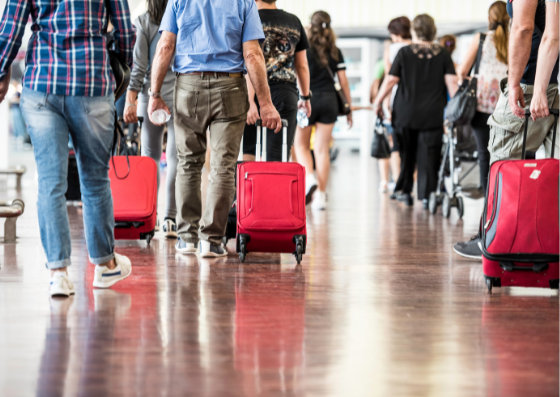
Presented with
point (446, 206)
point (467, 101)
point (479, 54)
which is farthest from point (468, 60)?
point (446, 206)

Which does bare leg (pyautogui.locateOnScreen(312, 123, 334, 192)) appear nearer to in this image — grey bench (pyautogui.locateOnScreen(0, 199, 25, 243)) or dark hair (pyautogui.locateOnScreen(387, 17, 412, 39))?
dark hair (pyautogui.locateOnScreen(387, 17, 412, 39))

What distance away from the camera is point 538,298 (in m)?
2.89

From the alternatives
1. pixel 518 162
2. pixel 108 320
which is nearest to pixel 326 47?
pixel 518 162

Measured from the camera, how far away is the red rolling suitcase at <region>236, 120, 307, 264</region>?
3.52m

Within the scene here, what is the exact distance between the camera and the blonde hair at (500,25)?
15.6 feet

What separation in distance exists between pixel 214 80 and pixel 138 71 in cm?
79

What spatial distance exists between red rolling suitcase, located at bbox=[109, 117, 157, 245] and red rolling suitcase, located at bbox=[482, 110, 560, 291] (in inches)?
75.0

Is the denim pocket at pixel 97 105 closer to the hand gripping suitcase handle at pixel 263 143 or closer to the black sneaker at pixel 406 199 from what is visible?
the hand gripping suitcase handle at pixel 263 143

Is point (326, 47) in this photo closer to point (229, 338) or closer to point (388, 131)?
point (388, 131)

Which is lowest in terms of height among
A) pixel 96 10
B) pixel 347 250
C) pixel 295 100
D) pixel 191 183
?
pixel 347 250

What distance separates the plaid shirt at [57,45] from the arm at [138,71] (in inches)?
50.5

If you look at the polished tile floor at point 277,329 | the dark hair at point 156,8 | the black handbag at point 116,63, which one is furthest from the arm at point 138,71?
the black handbag at point 116,63

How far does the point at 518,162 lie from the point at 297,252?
45.9 inches

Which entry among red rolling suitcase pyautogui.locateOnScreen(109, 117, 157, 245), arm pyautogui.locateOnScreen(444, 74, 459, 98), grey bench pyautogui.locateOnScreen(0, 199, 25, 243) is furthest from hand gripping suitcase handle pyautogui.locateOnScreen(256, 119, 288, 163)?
arm pyautogui.locateOnScreen(444, 74, 459, 98)
